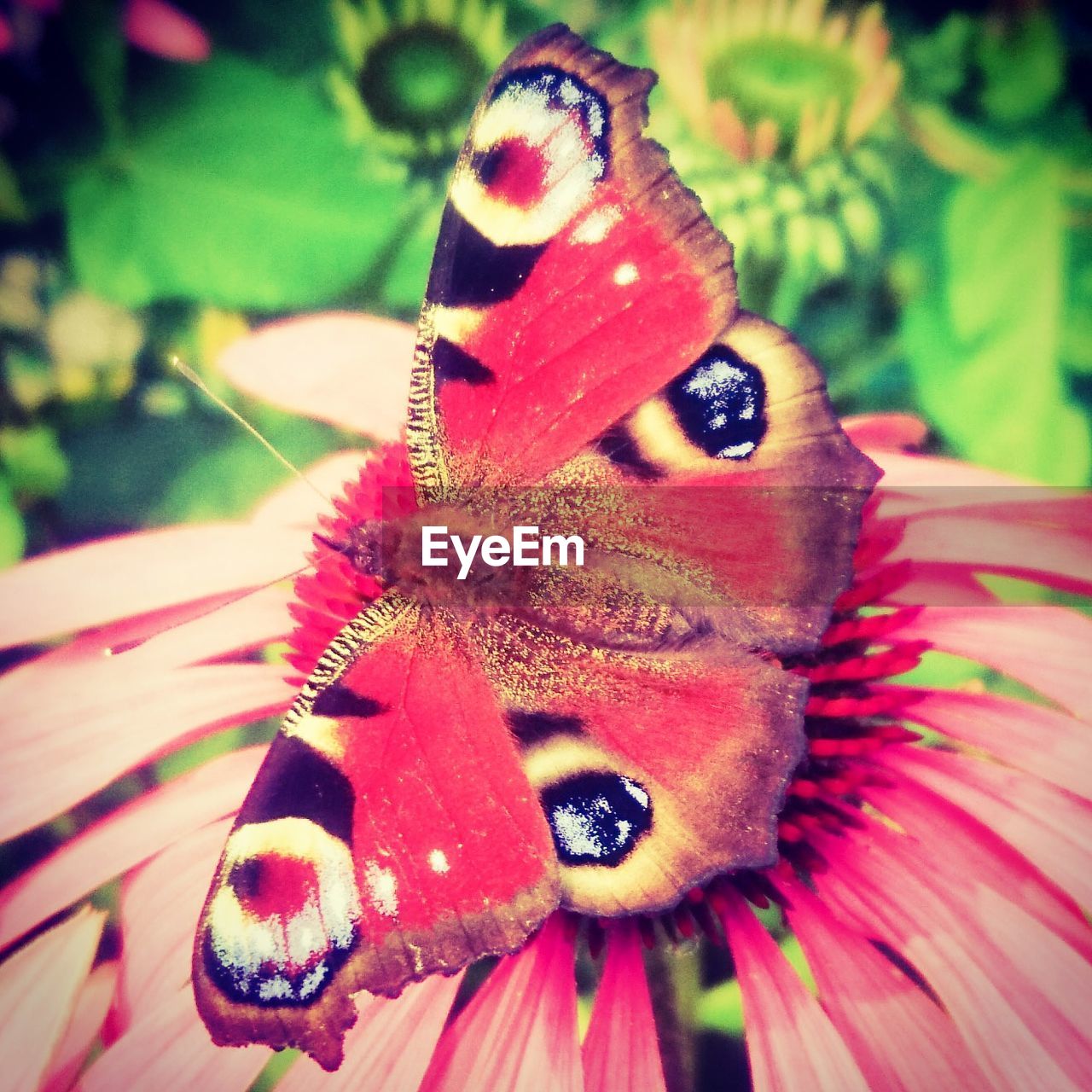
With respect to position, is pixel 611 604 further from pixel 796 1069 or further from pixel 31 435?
pixel 31 435

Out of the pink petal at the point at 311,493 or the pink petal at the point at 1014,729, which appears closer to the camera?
the pink petal at the point at 1014,729

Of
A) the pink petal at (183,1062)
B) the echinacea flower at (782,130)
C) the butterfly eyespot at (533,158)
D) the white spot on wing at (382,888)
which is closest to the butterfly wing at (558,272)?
the butterfly eyespot at (533,158)

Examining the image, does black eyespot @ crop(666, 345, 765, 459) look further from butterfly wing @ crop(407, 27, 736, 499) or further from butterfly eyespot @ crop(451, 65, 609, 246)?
butterfly eyespot @ crop(451, 65, 609, 246)

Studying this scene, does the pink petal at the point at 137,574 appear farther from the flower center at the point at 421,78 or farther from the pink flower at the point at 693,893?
the flower center at the point at 421,78

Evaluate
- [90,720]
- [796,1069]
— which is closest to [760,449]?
[796,1069]

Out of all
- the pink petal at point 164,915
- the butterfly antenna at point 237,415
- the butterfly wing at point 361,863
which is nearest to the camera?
the butterfly wing at point 361,863

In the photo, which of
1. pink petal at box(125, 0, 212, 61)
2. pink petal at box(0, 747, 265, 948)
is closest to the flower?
pink petal at box(125, 0, 212, 61)

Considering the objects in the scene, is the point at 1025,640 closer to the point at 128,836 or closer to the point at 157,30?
the point at 128,836
